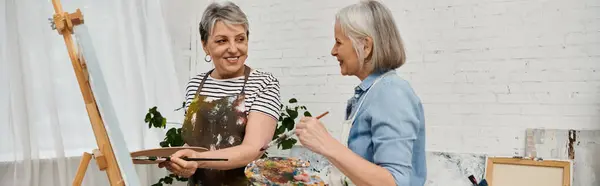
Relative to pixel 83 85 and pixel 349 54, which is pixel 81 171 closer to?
pixel 83 85

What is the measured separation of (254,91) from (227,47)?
19 cm

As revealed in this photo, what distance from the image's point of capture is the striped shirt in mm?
2072

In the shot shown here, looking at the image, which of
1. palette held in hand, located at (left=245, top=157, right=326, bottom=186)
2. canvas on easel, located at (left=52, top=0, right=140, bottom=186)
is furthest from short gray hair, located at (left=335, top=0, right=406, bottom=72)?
canvas on easel, located at (left=52, top=0, right=140, bottom=186)

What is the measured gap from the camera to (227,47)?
2.09m

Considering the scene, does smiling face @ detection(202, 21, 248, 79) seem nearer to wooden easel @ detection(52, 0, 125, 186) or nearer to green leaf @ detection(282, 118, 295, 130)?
wooden easel @ detection(52, 0, 125, 186)

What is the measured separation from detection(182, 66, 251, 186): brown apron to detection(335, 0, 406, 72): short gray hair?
0.67 m

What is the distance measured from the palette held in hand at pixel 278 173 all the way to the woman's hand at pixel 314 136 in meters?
0.45

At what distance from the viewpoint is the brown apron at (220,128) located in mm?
2068

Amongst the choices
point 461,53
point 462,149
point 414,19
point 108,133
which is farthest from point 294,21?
point 108,133

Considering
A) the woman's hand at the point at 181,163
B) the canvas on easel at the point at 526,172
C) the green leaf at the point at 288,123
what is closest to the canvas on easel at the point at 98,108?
the woman's hand at the point at 181,163

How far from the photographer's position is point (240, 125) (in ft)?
6.81

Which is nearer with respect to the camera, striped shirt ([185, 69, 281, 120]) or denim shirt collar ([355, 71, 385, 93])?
denim shirt collar ([355, 71, 385, 93])

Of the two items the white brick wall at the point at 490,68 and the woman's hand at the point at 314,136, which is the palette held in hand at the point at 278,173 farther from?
the white brick wall at the point at 490,68

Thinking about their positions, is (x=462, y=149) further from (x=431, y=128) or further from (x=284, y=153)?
(x=284, y=153)
